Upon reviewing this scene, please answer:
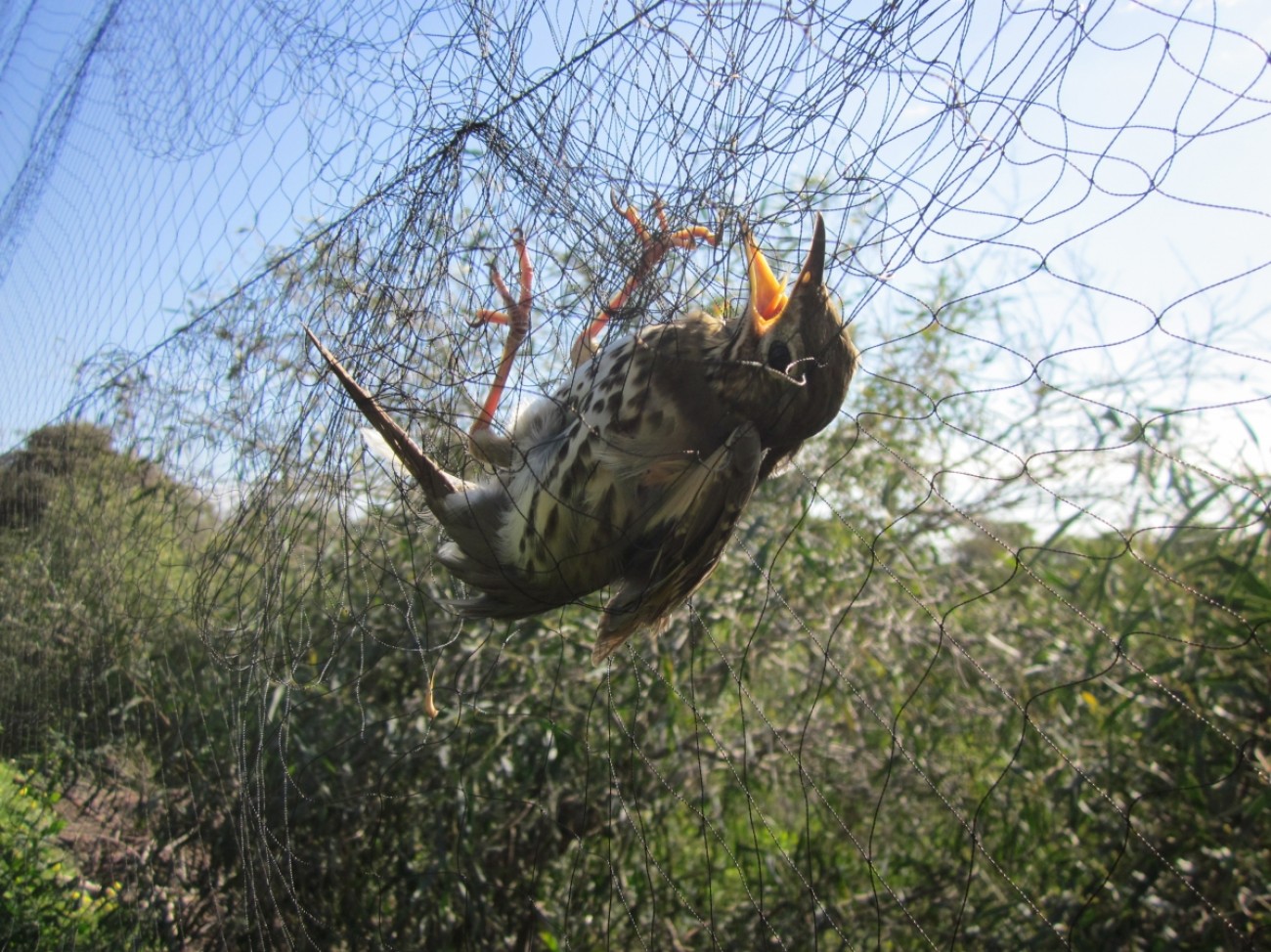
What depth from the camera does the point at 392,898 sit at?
341cm

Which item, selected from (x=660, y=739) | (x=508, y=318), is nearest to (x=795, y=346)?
(x=508, y=318)

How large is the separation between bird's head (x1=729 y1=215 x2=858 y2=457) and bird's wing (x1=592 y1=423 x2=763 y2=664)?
0.28ft

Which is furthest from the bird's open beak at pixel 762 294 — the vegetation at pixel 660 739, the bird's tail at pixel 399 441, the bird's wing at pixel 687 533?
the vegetation at pixel 660 739

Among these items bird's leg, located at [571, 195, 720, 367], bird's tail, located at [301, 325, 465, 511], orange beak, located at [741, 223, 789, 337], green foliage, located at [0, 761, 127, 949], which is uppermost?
bird's leg, located at [571, 195, 720, 367]

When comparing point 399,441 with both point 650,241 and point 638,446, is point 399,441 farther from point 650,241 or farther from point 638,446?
point 650,241

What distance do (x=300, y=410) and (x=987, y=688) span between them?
3125 millimetres

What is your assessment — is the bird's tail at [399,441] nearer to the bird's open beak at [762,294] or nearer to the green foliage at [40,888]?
the bird's open beak at [762,294]

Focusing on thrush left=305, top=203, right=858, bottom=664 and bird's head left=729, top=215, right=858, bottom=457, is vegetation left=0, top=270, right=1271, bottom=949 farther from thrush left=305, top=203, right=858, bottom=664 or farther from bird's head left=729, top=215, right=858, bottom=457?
bird's head left=729, top=215, right=858, bottom=457

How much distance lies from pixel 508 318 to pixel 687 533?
0.53 meters

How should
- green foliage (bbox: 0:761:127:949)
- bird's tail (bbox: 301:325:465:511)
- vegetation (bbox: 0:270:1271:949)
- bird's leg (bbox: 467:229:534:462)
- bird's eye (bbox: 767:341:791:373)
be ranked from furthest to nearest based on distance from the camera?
1. green foliage (bbox: 0:761:127:949)
2. vegetation (bbox: 0:270:1271:949)
3. bird's leg (bbox: 467:229:534:462)
4. bird's eye (bbox: 767:341:791:373)
5. bird's tail (bbox: 301:325:465:511)

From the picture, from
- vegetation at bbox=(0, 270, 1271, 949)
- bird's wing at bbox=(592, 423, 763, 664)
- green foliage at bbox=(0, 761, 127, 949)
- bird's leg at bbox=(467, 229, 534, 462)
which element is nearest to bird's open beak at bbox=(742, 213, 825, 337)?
bird's wing at bbox=(592, 423, 763, 664)

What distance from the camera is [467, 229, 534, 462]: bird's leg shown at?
5.50ft

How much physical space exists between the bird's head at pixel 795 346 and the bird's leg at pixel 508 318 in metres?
0.41

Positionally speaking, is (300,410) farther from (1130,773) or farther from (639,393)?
(1130,773)
